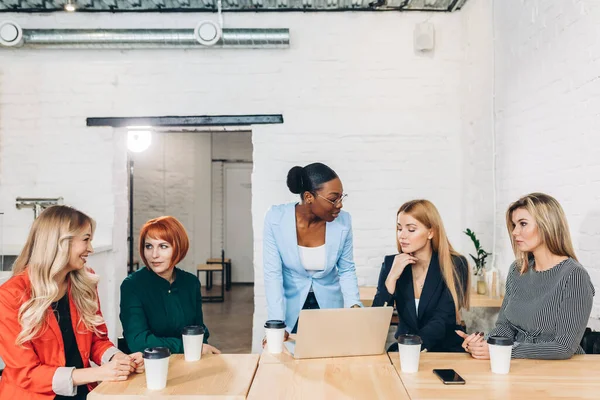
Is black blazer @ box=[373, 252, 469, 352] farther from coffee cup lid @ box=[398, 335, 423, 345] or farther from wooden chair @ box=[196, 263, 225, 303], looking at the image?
wooden chair @ box=[196, 263, 225, 303]

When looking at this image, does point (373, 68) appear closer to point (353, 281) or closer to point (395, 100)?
point (395, 100)

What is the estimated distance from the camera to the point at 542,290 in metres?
2.18

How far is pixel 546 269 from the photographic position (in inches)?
87.3

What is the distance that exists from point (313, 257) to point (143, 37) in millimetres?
2524

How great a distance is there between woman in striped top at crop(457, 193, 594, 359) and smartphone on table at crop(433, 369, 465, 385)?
24 cm

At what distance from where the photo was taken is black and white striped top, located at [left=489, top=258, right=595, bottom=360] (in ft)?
6.59

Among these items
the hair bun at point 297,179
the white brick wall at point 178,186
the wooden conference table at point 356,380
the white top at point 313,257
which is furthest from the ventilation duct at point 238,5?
the white brick wall at point 178,186

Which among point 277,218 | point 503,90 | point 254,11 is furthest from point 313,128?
point 277,218

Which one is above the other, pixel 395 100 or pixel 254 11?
pixel 254 11

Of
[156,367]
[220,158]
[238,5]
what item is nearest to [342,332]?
[156,367]

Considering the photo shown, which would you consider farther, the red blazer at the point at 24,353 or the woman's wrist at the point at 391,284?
the woman's wrist at the point at 391,284

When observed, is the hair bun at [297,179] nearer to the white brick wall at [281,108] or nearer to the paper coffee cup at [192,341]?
the paper coffee cup at [192,341]

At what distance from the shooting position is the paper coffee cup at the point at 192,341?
1999 mm

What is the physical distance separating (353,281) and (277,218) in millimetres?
471
